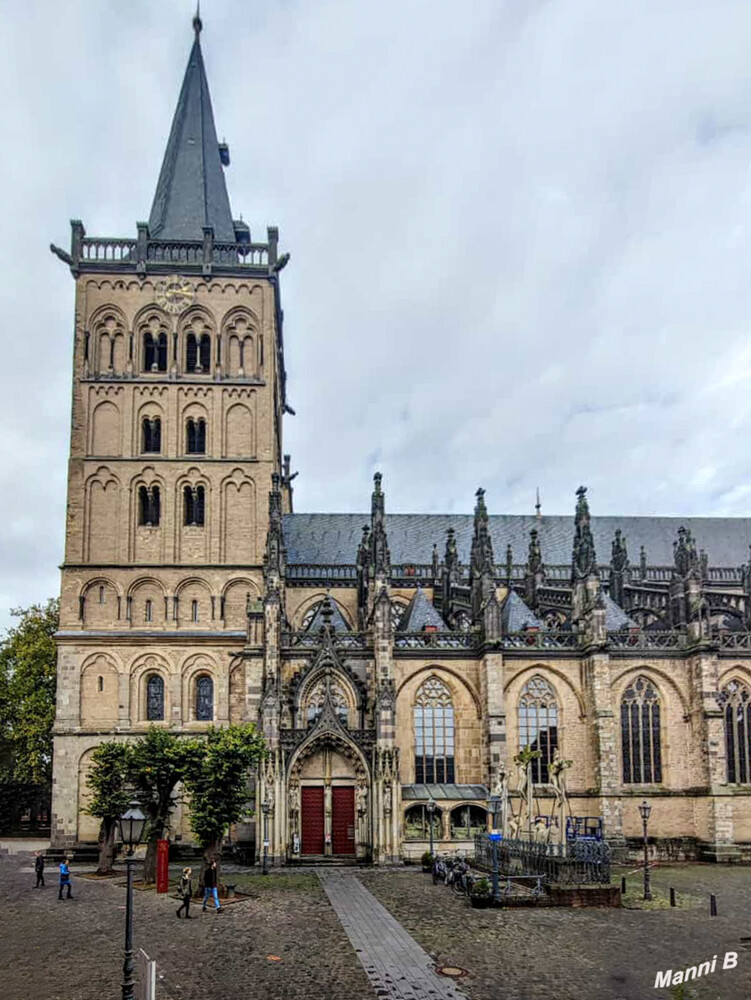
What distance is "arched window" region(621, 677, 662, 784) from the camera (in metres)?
40.8

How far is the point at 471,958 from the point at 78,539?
1362 inches

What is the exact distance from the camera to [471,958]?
19.0m

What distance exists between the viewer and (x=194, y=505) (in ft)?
163

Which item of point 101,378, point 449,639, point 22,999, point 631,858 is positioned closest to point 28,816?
point 101,378

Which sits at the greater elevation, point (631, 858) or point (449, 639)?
point (449, 639)

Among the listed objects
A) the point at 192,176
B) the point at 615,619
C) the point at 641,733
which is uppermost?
the point at 192,176

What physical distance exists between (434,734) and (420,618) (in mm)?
5808

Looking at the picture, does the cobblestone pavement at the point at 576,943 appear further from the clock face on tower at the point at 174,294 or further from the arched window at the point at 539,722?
Result: the clock face on tower at the point at 174,294

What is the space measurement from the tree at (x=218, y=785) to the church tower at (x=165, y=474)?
43.0ft

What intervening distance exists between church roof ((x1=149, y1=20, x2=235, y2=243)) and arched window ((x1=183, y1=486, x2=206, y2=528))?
1453 cm

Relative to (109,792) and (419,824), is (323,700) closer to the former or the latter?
(419,824)

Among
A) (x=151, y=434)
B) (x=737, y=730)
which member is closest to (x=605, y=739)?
(x=737, y=730)

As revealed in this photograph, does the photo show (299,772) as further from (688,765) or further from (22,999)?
(22,999)

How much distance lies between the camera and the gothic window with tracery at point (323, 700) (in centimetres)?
3934
